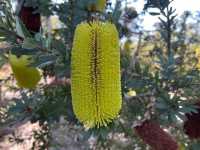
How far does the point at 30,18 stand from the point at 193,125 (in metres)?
0.60

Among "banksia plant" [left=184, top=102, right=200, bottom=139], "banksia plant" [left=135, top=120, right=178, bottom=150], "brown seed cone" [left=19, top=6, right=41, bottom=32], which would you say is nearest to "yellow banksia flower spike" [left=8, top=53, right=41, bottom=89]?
"brown seed cone" [left=19, top=6, right=41, bottom=32]

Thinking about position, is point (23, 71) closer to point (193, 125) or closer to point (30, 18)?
point (30, 18)

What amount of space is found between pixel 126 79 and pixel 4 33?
510mm

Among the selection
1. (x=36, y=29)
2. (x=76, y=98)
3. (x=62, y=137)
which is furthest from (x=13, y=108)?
(x=62, y=137)

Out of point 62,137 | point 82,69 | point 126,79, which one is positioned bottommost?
point 62,137

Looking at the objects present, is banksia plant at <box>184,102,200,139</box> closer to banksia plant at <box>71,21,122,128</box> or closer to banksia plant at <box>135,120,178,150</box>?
banksia plant at <box>135,120,178,150</box>

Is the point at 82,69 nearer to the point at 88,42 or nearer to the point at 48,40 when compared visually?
the point at 88,42

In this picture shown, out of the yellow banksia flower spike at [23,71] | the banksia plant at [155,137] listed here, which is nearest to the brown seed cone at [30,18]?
the yellow banksia flower spike at [23,71]

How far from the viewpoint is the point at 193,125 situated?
1.41 m

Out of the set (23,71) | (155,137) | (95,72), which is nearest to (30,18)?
(23,71)

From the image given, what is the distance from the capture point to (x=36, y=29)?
59.1 inches

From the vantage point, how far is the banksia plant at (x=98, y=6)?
4.08 ft

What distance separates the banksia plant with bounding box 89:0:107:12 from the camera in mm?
1242

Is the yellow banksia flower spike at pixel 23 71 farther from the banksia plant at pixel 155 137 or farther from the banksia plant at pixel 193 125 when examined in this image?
the banksia plant at pixel 193 125
